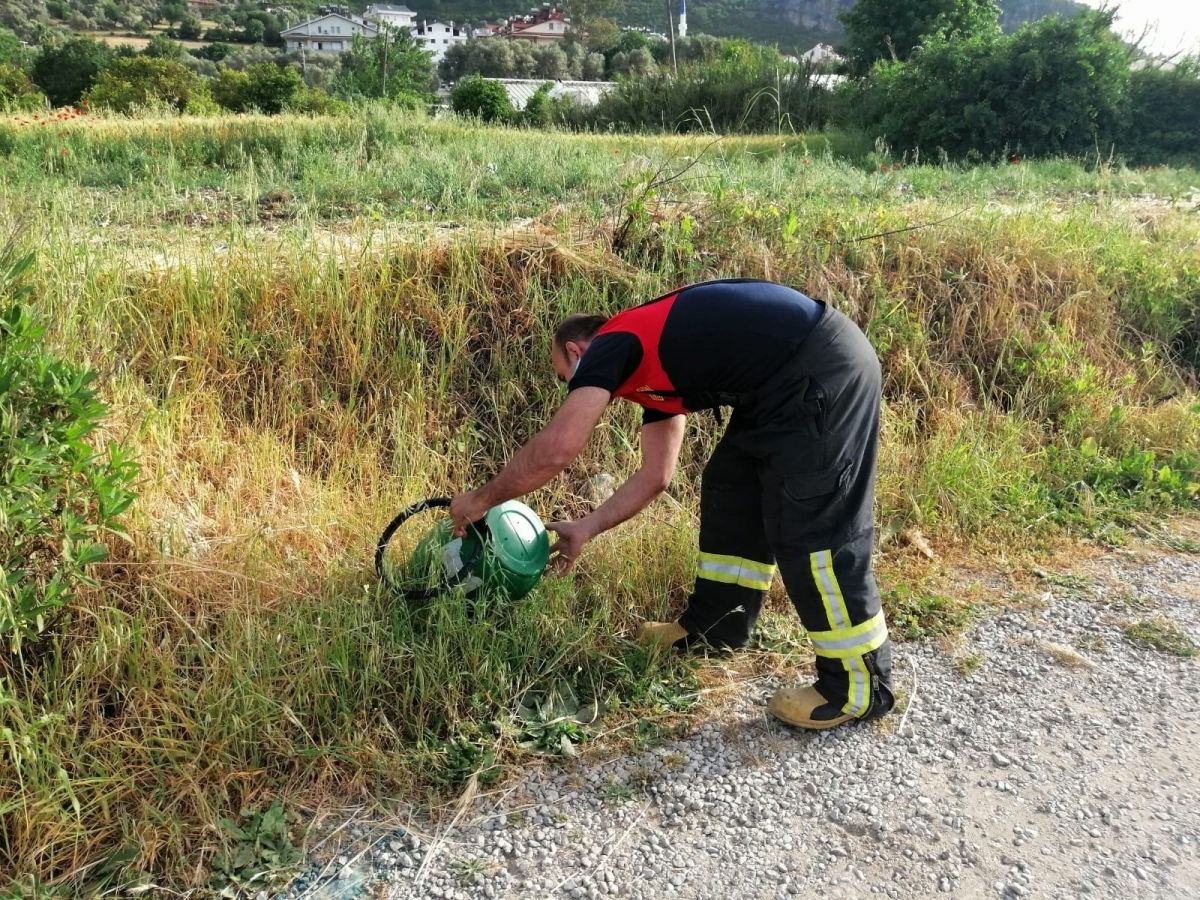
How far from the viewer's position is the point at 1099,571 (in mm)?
4156

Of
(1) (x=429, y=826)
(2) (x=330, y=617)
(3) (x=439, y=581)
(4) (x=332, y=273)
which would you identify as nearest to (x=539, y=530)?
(3) (x=439, y=581)

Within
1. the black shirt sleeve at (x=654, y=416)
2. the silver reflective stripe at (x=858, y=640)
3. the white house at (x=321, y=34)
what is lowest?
the silver reflective stripe at (x=858, y=640)

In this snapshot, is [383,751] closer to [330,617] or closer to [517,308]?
[330,617]

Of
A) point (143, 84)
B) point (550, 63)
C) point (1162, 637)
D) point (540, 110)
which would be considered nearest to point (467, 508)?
point (1162, 637)

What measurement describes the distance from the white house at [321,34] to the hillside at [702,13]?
39.7ft

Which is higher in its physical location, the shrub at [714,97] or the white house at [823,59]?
the white house at [823,59]

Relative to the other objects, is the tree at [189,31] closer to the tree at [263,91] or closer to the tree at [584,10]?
the tree at [584,10]

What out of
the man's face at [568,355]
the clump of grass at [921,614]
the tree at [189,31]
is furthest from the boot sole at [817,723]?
the tree at [189,31]

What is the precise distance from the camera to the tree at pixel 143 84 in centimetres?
2008

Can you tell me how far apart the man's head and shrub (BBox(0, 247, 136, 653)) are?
4.82ft

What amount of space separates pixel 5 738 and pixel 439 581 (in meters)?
1.36

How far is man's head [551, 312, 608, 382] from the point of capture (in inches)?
118

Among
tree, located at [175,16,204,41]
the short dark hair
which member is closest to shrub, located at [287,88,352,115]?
the short dark hair

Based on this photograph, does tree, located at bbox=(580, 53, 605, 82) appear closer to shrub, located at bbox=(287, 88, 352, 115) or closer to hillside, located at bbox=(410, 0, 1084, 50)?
hillside, located at bbox=(410, 0, 1084, 50)
